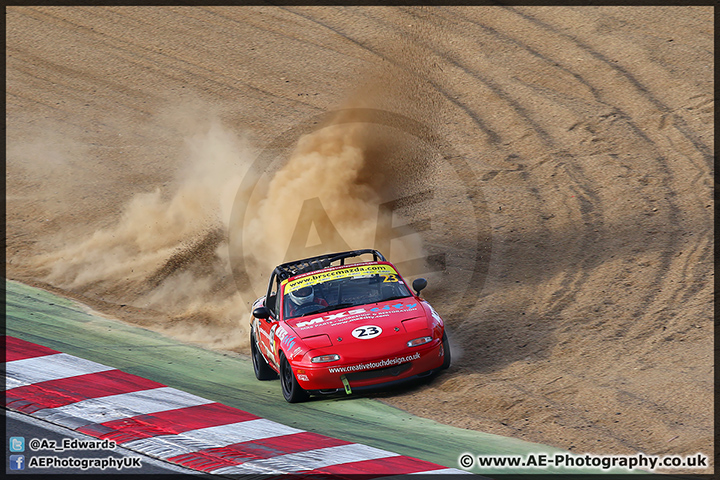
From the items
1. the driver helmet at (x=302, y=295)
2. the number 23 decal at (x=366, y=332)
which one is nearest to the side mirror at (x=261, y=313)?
the driver helmet at (x=302, y=295)

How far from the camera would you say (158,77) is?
76.4ft

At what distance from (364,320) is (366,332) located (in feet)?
0.85

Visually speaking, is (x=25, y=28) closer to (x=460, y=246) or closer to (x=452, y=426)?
(x=460, y=246)

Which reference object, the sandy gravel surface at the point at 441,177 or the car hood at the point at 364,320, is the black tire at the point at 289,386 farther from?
the sandy gravel surface at the point at 441,177

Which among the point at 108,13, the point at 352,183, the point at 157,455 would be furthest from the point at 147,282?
the point at 108,13

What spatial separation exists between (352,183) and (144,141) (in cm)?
673

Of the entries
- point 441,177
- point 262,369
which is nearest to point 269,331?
point 262,369

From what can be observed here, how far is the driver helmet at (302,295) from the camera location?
10.4 m
